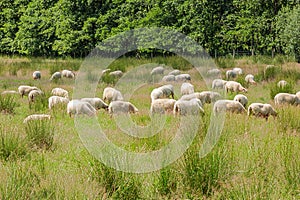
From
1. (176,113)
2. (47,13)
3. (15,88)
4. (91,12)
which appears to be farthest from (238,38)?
(176,113)

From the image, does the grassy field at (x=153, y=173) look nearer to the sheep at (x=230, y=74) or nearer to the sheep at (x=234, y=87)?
the sheep at (x=234, y=87)

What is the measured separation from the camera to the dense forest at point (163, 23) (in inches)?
872

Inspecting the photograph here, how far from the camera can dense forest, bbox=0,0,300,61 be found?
22156 millimetres

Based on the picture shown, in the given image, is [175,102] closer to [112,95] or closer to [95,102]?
[95,102]

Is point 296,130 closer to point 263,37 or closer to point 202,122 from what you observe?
point 202,122

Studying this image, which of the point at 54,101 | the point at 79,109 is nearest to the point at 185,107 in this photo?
the point at 79,109

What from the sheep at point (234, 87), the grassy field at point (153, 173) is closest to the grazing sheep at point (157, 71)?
the sheep at point (234, 87)

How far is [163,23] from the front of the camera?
2342 centimetres

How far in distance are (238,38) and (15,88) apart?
1368cm

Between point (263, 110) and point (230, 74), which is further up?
point (230, 74)

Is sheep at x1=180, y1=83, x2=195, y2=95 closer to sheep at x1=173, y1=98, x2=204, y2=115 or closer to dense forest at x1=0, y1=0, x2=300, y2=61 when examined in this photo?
sheep at x1=173, y1=98, x2=204, y2=115

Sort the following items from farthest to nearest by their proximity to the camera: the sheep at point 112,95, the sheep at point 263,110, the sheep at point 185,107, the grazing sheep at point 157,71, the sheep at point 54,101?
the grazing sheep at point 157,71 → the sheep at point 112,95 → the sheep at point 54,101 → the sheep at point 263,110 → the sheep at point 185,107

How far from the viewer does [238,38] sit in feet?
74.9

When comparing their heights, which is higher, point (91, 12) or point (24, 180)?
point (91, 12)
